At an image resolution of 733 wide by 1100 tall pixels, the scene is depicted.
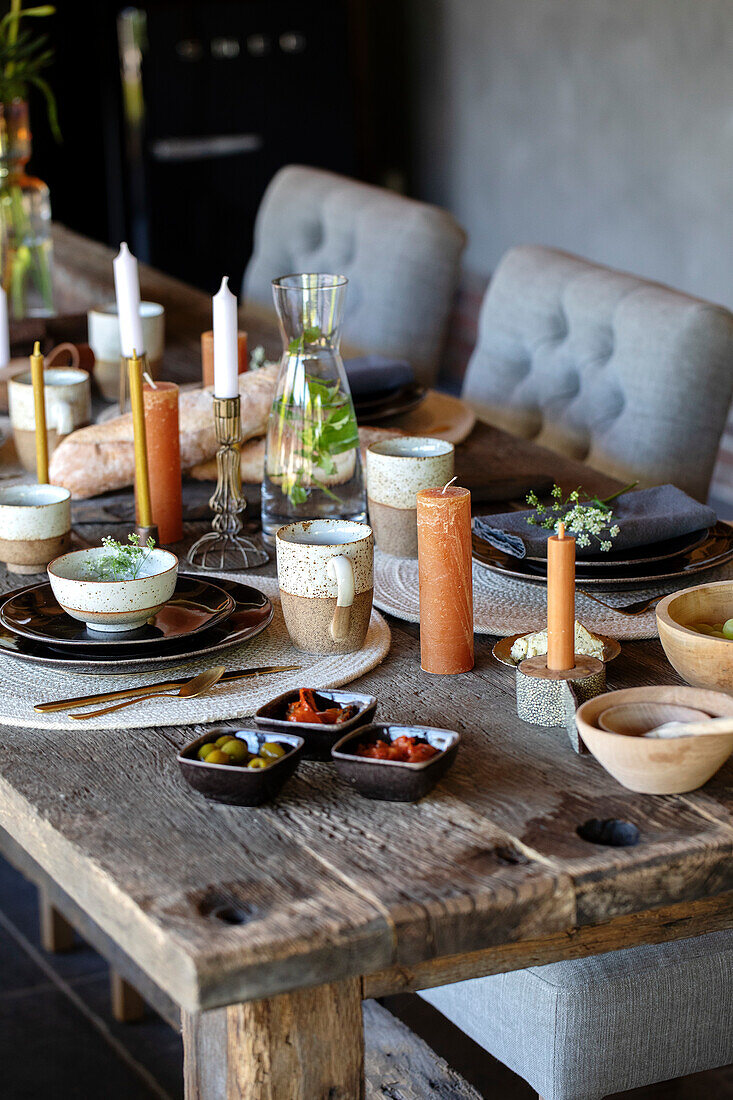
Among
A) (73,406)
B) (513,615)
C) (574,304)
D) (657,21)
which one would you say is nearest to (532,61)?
(657,21)

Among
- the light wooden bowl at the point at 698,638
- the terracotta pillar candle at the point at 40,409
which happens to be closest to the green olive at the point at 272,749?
the light wooden bowl at the point at 698,638

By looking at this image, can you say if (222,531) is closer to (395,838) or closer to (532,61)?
(395,838)

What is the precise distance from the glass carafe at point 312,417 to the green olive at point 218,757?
1.76 feet

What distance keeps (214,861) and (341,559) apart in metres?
0.32

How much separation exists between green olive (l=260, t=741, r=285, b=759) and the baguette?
702 mm

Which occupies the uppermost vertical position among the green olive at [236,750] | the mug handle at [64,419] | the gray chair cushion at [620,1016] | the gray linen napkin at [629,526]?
the mug handle at [64,419]

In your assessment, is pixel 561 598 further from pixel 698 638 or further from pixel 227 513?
pixel 227 513

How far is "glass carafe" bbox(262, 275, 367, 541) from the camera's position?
1.37 meters

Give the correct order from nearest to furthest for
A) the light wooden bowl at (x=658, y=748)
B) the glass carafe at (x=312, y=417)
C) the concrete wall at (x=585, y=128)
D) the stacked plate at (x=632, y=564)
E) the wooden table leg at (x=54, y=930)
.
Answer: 1. the light wooden bowl at (x=658, y=748)
2. the stacked plate at (x=632, y=564)
3. the glass carafe at (x=312, y=417)
4. the wooden table leg at (x=54, y=930)
5. the concrete wall at (x=585, y=128)

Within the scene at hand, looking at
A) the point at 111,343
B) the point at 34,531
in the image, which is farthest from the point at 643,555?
the point at 111,343

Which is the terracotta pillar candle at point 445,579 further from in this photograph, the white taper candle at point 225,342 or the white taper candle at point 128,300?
the white taper candle at point 128,300

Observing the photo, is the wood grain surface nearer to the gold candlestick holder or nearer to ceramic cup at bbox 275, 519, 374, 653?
ceramic cup at bbox 275, 519, 374, 653

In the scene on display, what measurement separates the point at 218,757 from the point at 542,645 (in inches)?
12.4

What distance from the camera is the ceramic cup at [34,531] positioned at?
1324 mm
